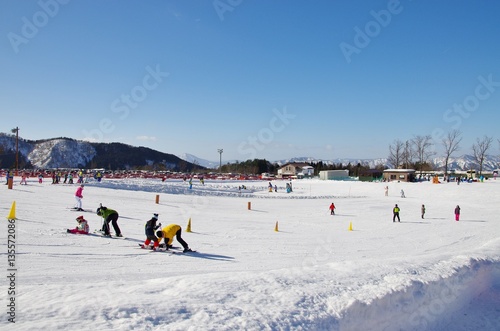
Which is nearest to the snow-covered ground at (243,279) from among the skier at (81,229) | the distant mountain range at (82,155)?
the skier at (81,229)

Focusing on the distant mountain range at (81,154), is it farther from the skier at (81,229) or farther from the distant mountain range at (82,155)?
the skier at (81,229)

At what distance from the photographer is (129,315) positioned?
17.5 ft

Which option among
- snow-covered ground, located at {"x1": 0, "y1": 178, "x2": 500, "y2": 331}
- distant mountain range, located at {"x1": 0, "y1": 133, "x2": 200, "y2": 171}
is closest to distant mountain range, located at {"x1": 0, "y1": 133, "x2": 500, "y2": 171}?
distant mountain range, located at {"x1": 0, "y1": 133, "x2": 200, "y2": 171}

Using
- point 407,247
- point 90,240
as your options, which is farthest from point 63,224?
point 407,247

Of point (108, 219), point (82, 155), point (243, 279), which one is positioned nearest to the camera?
point (243, 279)

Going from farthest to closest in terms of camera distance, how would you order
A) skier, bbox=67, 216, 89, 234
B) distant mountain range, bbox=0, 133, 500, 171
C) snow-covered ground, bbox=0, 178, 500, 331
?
distant mountain range, bbox=0, 133, 500, 171 < skier, bbox=67, 216, 89, 234 < snow-covered ground, bbox=0, 178, 500, 331

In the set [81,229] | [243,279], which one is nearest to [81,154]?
[81,229]

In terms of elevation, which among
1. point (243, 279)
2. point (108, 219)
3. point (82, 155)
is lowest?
point (243, 279)

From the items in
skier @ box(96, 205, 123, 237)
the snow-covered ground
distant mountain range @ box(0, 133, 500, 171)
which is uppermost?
distant mountain range @ box(0, 133, 500, 171)

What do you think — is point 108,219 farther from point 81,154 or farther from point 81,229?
point 81,154

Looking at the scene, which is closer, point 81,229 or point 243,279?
point 243,279

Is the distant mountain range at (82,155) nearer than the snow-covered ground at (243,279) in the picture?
No

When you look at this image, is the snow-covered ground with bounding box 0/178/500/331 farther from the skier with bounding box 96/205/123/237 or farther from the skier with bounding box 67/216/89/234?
the skier with bounding box 96/205/123/237

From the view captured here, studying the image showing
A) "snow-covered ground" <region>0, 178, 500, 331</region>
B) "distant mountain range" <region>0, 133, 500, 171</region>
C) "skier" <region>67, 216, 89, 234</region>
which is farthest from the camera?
"distant mountain range" <region>0, 133, 500, 171</region>
